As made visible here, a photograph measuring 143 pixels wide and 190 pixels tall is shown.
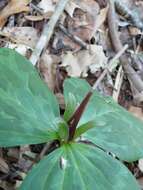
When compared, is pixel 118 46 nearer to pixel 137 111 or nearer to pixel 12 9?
pixel 137 111

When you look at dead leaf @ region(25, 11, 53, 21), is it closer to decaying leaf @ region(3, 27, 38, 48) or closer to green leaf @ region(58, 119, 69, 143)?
decaying leaf @ region(3, 27, 38, 48)

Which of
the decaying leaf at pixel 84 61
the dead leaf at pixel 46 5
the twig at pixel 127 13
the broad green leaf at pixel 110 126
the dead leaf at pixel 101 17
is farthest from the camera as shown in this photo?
the twig at pixel 127 13

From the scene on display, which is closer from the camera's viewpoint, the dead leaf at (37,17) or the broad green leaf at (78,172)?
the broad green leaf at (78,172)

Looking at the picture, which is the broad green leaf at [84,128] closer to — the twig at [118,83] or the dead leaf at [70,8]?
the twig at [118,83]

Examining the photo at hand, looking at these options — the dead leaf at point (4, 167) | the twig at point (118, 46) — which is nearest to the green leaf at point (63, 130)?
the dead leaf at point (4, 167)

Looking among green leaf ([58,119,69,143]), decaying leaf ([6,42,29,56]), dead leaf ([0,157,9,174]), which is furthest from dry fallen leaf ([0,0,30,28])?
green leaf ([58,119,69,143])

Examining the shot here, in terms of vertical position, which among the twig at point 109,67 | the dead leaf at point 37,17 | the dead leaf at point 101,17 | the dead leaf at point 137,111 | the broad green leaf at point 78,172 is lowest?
the dead leaf at point 137,111

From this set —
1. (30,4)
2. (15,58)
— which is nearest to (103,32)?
(30,4)

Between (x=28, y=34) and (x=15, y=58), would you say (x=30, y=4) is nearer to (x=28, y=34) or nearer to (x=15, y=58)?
(x=28, y=34)
